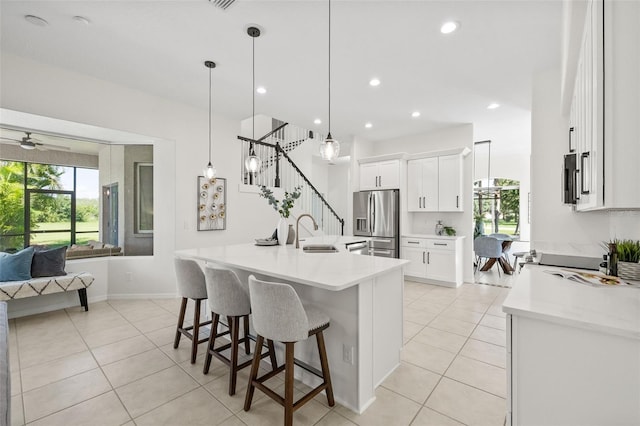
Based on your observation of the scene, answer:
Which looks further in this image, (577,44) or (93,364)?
(93,364)

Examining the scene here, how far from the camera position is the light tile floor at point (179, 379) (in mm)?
1851

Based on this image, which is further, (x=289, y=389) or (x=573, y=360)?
(x=289, y=389)

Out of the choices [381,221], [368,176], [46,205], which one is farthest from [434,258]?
[46,205]

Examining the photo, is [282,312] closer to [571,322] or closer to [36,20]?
[571,322]

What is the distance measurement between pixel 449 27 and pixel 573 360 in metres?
2.71

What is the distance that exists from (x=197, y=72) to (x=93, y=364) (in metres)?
3.24

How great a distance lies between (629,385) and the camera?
1.10 meters

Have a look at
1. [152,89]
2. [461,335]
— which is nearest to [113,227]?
[152,89]

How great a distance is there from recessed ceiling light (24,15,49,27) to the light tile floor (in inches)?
121

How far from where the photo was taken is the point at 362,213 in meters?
5.98

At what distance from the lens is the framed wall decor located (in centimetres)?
467

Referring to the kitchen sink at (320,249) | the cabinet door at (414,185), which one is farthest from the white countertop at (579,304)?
the cabinet door at (414,185)

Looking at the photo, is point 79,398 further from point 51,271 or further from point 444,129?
point 444,129

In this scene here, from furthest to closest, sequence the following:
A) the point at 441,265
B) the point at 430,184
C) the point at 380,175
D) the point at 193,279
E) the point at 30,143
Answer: the point at 380,175, the point at 430,184, the point at 441,265, the point at 30,143, the point at 193,279
